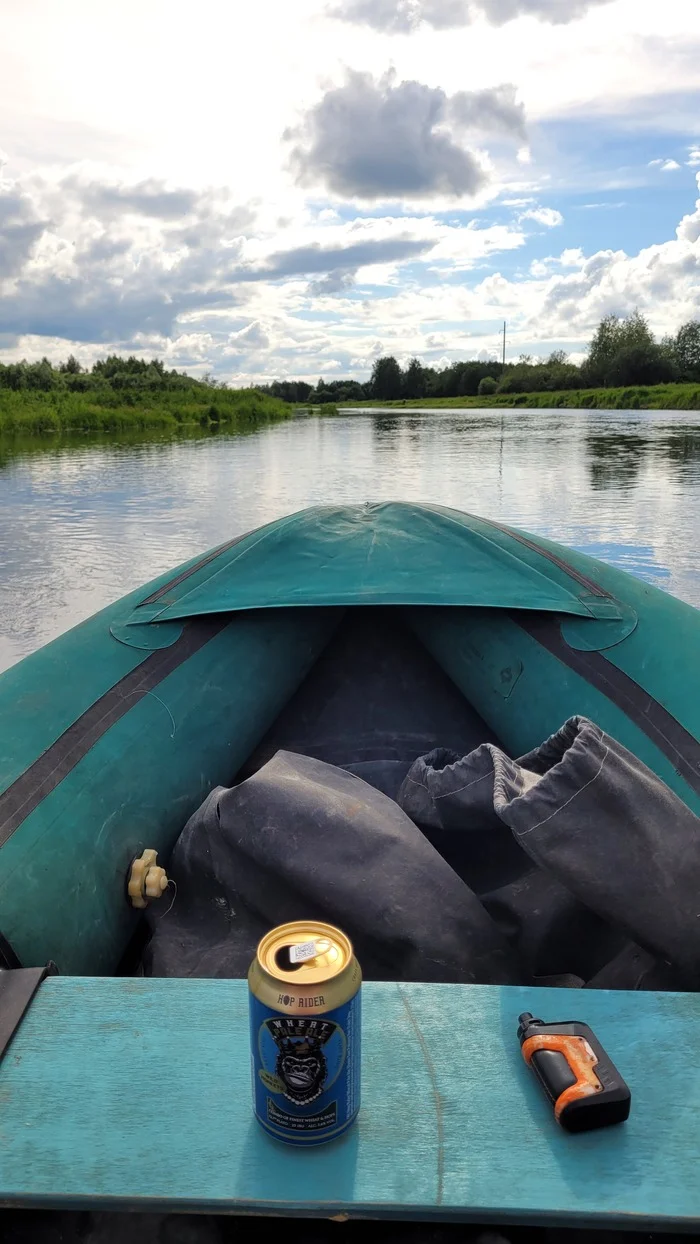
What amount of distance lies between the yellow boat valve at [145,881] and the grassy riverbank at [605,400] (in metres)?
38.2

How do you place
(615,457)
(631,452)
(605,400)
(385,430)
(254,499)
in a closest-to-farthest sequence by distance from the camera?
(254,499) < (615,457) < (631,452) < (385,430) < (605,400)

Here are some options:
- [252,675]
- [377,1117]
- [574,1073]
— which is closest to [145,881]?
[252,675]

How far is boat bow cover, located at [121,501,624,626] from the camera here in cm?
231

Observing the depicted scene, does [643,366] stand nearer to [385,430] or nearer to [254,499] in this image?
[385,430]

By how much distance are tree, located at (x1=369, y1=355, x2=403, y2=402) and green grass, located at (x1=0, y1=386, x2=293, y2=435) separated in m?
41.5

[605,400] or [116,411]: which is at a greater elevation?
[605,400]

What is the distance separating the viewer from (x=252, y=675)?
7.71 feet

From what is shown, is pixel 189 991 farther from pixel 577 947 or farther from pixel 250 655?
pixel 250 655

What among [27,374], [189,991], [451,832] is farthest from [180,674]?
[27,374]

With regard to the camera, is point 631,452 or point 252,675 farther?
point 631,452

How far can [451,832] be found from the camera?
5.44 ft

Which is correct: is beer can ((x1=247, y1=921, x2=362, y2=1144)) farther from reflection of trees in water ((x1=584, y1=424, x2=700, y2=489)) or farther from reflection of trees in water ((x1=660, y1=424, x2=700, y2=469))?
reflection of trees in water ((x1=660, y1=424, x2=700, y2=469))

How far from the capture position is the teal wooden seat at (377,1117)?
80 cm

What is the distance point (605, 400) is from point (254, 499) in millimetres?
41018
